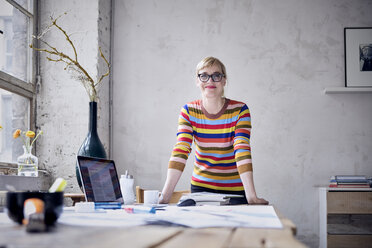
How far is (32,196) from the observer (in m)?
1.00

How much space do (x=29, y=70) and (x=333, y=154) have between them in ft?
8.60

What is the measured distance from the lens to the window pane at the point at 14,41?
317cm

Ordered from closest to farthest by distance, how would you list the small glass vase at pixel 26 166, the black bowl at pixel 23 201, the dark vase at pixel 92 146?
the black bowl at pixel 23 201, the dark vase at pixel 92 146, the small glass vase at pixel 26 166

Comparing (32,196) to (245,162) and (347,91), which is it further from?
(347,91)

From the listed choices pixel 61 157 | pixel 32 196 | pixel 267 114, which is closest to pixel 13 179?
pixel 61 157

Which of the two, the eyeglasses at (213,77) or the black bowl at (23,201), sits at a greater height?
the eyeglasses at (213,77)

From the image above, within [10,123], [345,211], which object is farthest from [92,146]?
[345,211]

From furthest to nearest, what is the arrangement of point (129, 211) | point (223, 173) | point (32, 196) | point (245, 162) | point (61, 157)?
1. point (61, 157)
2. point (223, 173)
3. point (245, 162)
4. point (129, 211)
5. point (32, 196)

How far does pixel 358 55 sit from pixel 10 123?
9.51 feet

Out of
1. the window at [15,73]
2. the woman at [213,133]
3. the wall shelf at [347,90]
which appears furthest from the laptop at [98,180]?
the wall shelf at [347,90]

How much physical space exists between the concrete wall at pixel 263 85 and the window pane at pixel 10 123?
90 cm

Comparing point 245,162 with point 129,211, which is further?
point 245,162

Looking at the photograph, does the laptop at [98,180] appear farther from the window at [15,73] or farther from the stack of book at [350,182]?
the stack of book at [350,182]

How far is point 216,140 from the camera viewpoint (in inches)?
89.5
